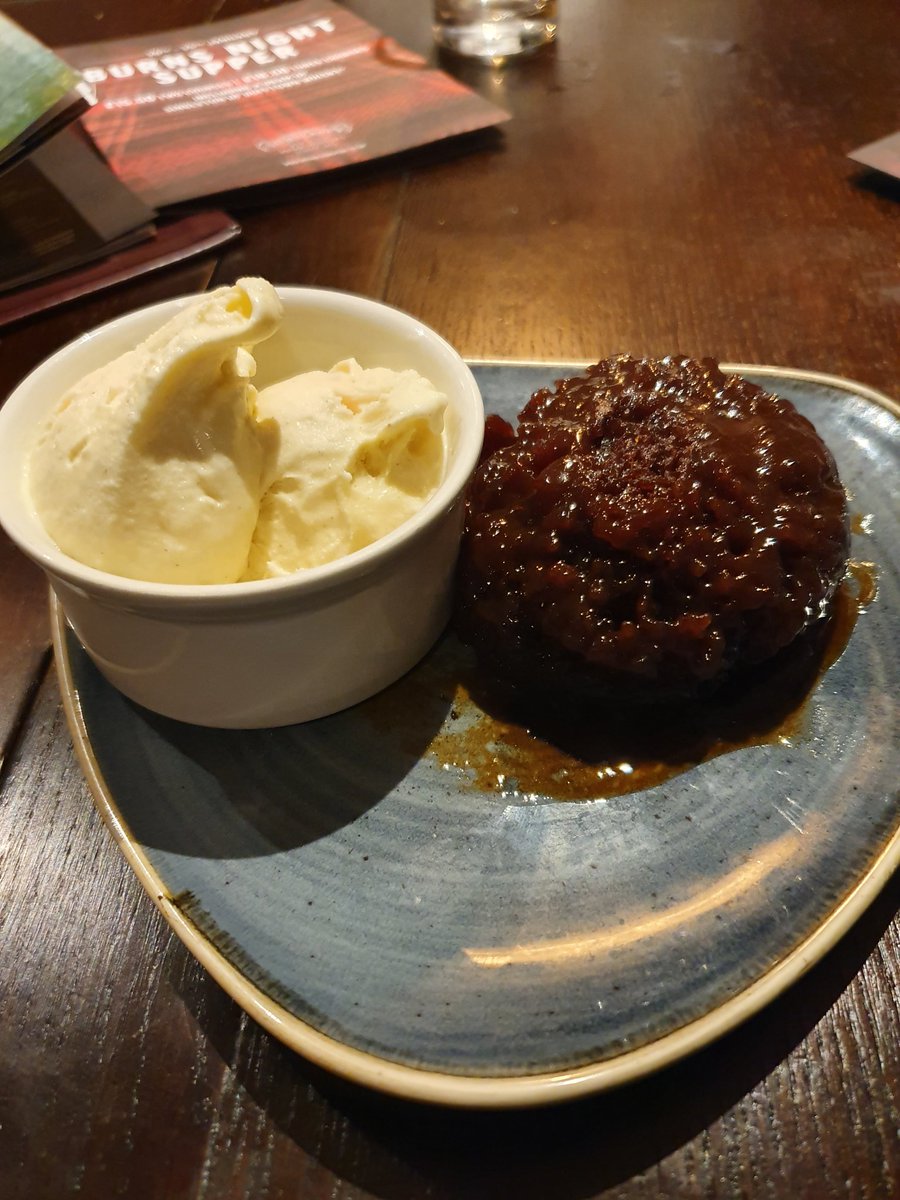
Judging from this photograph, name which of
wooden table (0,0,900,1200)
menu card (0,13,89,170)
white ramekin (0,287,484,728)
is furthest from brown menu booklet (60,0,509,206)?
white ramekin (0,287,484,728)

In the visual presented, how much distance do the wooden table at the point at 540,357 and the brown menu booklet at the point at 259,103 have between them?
0.15 meters

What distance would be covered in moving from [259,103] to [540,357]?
167cm

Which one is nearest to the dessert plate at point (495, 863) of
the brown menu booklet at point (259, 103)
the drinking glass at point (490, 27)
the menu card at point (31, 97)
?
the menu card at point (31, 97)

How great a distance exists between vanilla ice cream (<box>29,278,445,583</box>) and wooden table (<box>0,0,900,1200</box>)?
466 millimetres

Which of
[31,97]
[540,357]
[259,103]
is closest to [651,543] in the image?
[540,357]

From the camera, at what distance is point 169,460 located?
1.16 m

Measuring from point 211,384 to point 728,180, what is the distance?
223 centimetres

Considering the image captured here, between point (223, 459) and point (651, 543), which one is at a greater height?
point (223, 459)

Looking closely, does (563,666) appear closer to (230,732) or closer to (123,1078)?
(230,732)

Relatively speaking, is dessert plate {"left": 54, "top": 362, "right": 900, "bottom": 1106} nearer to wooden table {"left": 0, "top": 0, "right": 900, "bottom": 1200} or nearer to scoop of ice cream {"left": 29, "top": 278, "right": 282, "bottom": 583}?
wooden table {"left": 0, "top": 0, "right": 900, "bottom": 1200}

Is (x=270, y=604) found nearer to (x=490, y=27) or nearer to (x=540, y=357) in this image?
(x=540, y=357)

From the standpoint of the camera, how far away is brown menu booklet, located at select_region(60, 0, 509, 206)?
2.74 m

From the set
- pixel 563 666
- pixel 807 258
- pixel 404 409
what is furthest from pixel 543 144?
pixel 563 666

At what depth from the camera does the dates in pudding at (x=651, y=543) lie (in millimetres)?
1218
